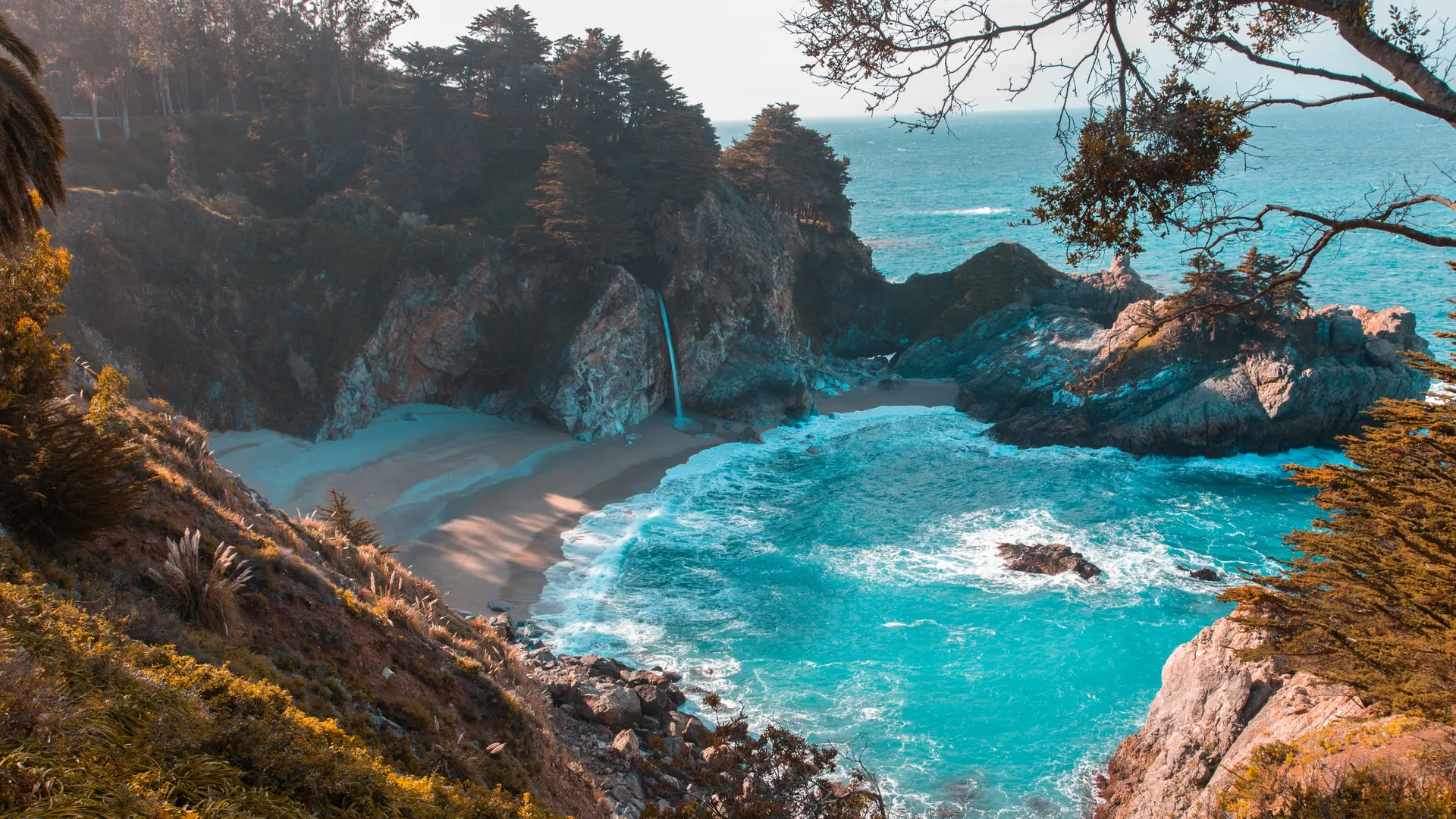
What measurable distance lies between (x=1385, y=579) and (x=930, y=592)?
53.0ft

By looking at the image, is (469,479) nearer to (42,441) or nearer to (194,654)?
(42,441)

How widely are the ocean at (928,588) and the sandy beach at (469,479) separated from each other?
1344mm

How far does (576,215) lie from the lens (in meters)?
36.6

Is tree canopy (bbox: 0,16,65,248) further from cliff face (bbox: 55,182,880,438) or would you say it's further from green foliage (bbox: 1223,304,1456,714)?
cliff face (bbox: 55,182,880,438)

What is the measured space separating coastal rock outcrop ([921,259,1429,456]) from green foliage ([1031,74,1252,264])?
26.5 meters

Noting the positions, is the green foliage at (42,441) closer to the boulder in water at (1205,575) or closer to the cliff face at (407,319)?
the cliff face at (407,319)

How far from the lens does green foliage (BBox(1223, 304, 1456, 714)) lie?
318 inches

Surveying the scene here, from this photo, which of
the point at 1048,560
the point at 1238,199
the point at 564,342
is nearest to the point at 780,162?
the point at 564,342

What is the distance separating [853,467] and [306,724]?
2999 cm

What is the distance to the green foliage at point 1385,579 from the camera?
808 cm

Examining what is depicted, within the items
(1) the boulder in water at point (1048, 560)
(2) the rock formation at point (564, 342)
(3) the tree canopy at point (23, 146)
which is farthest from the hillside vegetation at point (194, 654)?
(2) the rock formation at point (564, 342)

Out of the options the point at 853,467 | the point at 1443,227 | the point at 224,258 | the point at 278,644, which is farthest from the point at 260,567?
the point at 1443,227

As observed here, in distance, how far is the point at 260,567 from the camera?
9812mm

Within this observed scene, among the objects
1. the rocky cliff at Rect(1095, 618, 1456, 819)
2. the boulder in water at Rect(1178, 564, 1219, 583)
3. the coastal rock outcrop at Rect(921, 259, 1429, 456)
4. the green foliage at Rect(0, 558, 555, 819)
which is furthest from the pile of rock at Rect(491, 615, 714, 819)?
the coastal rock outcrop at Rect(921, 259, 1429, 456)
